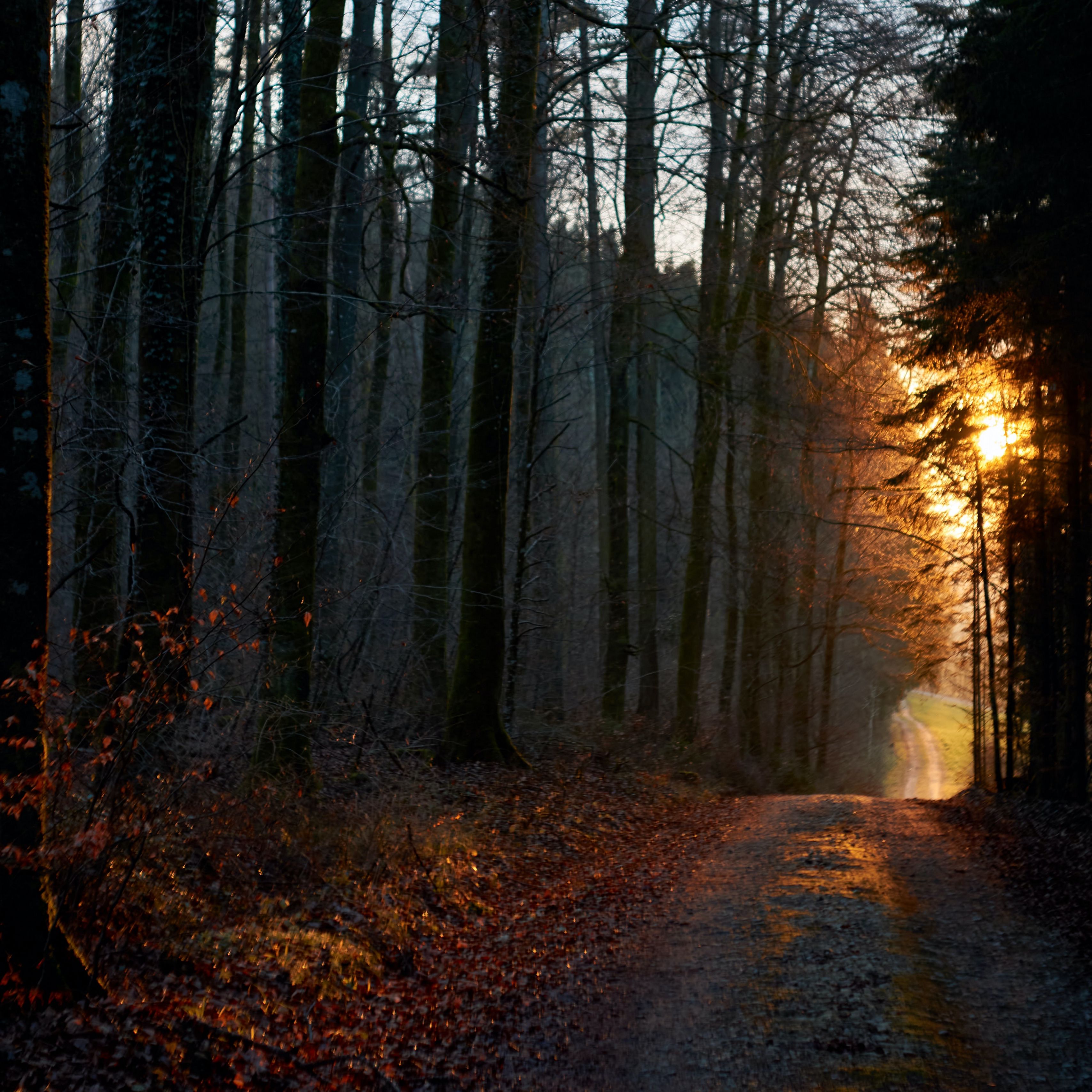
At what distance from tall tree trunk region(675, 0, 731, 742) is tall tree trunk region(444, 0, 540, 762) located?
6985mm

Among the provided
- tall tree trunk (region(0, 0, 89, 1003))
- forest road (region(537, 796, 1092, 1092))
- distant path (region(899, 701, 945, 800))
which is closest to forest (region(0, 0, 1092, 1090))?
tall tree trunk (region(0, 0, 89, 1003))

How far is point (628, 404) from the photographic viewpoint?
19031 millimetres

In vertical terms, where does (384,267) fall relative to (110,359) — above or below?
above

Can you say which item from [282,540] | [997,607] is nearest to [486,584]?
[282,540]

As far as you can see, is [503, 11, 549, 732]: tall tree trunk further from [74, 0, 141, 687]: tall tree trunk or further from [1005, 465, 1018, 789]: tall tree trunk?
[1005, 465, 1018, 789]: tall tree trunk

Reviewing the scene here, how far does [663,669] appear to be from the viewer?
86.0ft

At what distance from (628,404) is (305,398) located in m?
10.5

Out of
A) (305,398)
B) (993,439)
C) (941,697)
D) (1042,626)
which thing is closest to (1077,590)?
(1042,626)

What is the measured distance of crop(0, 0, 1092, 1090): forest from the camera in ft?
16.3

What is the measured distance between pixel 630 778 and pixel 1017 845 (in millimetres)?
5791

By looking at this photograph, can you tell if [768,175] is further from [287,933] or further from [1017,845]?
[287,933]

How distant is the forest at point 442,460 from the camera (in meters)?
4.96

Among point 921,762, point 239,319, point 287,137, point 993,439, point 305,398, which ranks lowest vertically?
point 921,762

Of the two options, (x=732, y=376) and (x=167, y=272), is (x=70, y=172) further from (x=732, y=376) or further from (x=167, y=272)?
(x=732, y=376)
